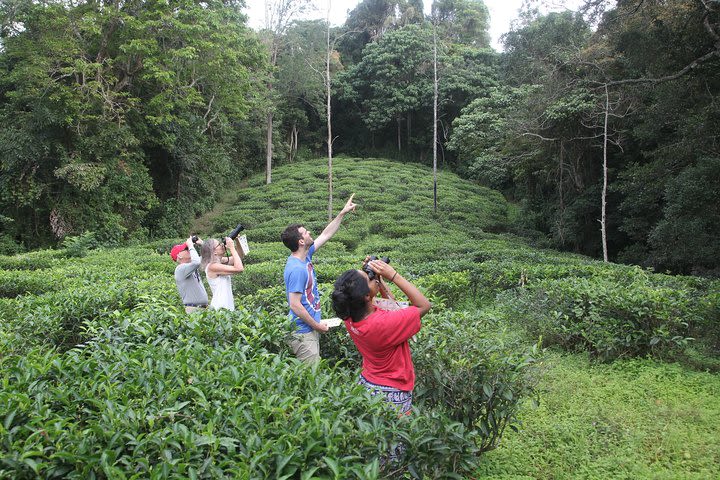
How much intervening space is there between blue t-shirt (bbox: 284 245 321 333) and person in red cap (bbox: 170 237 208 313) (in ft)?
5.46

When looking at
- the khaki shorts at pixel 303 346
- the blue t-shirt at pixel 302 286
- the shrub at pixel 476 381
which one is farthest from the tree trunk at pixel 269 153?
the shrub at pixel 476 381

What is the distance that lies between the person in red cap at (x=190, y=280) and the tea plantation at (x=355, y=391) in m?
0.35

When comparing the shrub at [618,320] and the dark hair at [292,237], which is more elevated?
the dark hair at [292,237]

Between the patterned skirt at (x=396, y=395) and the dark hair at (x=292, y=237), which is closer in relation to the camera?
the patterned skirt at (x=396, y=395)

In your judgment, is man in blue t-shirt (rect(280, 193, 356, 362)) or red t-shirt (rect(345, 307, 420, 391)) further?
man in blue t-shirt (rect(280, 193, 356, 362))

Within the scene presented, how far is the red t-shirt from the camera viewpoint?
2.53 meters

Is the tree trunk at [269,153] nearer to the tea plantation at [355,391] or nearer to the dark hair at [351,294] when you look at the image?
the tea plantation at [355,391]

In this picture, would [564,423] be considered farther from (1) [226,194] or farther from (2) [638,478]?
→ (1) [226,194]

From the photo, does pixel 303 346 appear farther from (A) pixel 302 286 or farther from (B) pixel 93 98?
(B) pixel 93 98

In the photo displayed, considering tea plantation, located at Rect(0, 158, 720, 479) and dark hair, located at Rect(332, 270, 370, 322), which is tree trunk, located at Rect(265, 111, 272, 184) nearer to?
tea plantation, located at Rect(0, 158, 720, 479)

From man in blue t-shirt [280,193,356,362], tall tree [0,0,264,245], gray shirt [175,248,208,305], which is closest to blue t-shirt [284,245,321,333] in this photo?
man in blue t-shirt [280,193,356,362]

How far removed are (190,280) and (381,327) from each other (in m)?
2.86

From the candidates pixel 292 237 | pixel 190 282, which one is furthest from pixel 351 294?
pixel 190 282

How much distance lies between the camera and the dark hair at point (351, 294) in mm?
2555
